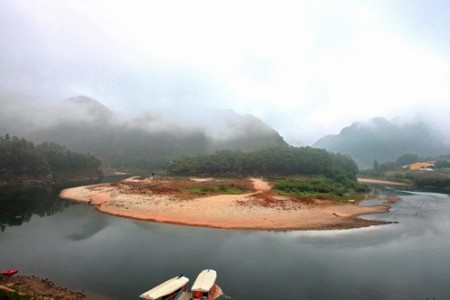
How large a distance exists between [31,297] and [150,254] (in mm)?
13226

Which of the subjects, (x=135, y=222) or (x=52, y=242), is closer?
(x=52, y=242)

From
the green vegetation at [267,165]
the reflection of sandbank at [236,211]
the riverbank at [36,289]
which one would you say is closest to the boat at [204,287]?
the riverbank at [36,289]

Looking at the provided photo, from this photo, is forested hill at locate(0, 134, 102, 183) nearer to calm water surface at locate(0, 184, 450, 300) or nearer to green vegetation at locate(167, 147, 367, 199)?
green vegetation at locate(167, 147, 367, 199)

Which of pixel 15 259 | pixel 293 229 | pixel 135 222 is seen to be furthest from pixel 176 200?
pixel 15 259

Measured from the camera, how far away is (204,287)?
23891 millimetres

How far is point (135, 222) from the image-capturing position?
48312 mm

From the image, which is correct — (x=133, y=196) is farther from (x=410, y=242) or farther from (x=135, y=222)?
(x=410, y=242)

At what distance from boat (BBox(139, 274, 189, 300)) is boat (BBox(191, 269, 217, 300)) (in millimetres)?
917

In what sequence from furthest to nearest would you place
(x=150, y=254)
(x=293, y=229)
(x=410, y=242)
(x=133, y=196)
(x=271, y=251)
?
(x=133, y=196) < (x=293, y=229) < (x=410, y=242) < (x=271, y=251) < (x=150, y=254)

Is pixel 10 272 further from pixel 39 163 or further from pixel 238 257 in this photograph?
pixel 39 163

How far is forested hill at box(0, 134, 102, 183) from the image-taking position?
4439 inches

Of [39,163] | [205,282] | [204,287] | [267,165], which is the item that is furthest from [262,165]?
[204,287]

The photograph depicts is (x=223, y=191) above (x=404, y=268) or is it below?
above

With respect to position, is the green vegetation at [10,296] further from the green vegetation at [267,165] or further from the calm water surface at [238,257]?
the green vegetation at [267,165]
